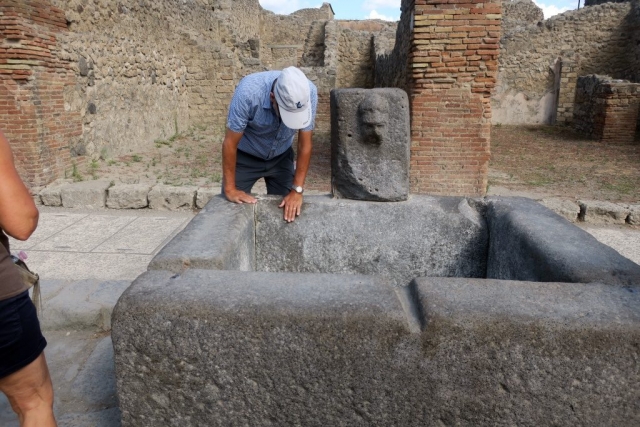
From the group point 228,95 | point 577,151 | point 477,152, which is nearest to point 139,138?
point 228,95

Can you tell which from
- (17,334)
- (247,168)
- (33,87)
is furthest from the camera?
(33,87)

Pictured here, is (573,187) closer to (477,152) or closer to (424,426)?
(477,152)

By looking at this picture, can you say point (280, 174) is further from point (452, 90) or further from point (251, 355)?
point (452, 90)

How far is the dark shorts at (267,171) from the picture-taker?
3271 mm

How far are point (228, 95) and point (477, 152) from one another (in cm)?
789

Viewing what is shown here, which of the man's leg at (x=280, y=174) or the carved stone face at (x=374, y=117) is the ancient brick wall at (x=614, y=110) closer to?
the man's leg at (x=280, y=174)

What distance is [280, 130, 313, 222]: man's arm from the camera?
8.17ft

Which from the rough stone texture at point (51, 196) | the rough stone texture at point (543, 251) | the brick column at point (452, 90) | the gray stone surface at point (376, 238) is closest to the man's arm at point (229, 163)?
the gray stone surface at point (376, 238)

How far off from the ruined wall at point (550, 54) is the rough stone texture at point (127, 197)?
12.6m

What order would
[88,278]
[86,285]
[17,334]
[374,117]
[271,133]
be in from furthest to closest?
[88,278]
[86,285]
[271,133]
[374,117]
[17,334]

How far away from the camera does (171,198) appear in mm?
6113

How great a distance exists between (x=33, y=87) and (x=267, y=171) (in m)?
4.60

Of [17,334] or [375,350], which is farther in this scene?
[17,334]

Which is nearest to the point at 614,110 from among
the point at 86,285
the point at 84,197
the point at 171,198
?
the point at 171,198
